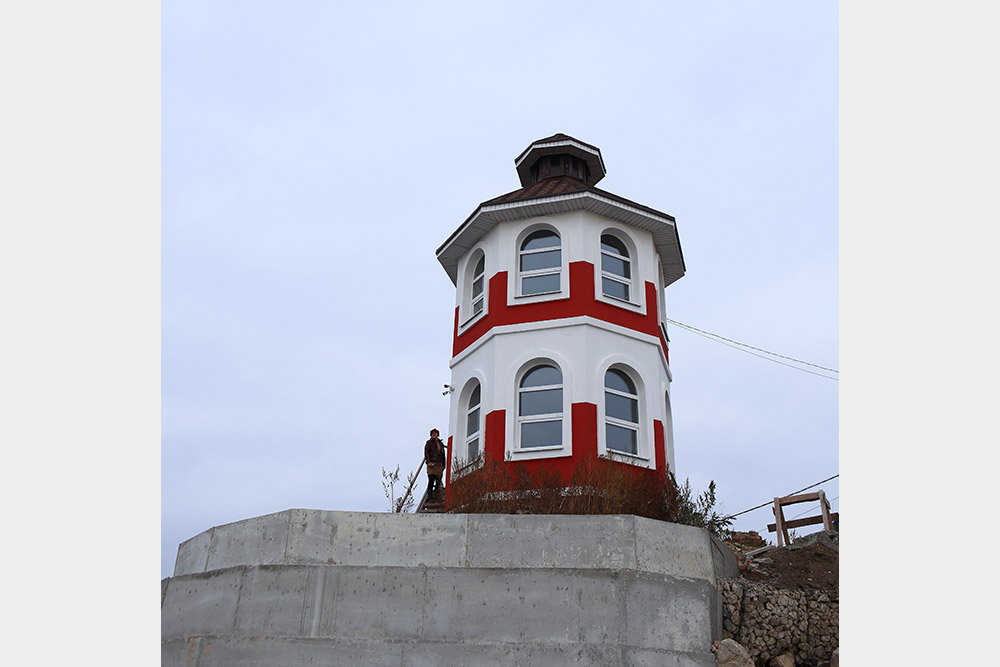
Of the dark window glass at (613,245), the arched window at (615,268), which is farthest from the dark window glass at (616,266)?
the dark window glass at (613,245)

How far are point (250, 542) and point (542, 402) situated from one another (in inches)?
253

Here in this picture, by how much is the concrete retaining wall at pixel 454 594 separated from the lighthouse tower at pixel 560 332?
392 cm

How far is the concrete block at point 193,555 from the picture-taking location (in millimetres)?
12570

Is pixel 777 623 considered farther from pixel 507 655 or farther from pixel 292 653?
pixel 292 653

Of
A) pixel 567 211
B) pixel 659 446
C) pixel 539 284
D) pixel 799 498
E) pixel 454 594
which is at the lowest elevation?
pixel 454 594

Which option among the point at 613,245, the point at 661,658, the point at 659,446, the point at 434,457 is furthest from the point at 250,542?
the point at 613,245

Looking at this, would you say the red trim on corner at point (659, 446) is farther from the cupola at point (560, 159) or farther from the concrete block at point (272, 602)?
the concrete block at point (272, 602)

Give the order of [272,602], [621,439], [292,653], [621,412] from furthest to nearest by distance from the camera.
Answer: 1. [621,412]
2. [621,439]
3. [272,602]
4. [292,653]

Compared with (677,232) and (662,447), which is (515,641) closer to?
(662,447)

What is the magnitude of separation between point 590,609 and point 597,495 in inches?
99.5

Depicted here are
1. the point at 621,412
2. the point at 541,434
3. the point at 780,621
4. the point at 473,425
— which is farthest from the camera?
the point at 473,425

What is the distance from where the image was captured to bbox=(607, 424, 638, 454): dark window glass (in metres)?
15.9

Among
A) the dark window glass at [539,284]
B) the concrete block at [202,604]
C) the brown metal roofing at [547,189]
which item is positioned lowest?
the concrete block at [202,604]

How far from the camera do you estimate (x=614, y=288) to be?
690 inches
